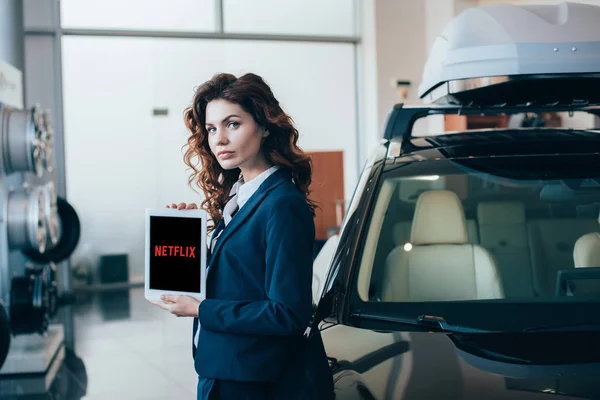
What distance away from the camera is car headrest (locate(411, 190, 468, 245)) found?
2.21 m

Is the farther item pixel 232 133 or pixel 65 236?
pixel 65 236

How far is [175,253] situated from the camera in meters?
1.48

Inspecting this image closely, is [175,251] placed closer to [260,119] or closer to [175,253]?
[175,253]

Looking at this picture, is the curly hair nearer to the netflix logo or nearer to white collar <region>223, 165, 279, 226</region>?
white collar <region>223, 165, 279, 226</region>

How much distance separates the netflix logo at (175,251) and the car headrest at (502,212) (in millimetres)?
1335

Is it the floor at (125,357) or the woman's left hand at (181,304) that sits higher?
the woman's left hand at (181,304)

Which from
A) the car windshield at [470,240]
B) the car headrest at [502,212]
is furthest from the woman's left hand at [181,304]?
the car headrest at [502,212]

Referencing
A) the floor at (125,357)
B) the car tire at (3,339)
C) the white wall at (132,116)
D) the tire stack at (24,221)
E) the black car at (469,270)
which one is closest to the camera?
the black car at (469,270)

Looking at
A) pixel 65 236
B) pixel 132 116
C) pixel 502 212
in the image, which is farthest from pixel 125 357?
pixel 132 116

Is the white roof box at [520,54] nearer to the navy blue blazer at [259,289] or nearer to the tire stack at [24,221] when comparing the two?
the navy blue blazer at [259,289]

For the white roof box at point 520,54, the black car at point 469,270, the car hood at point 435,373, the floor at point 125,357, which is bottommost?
the floor at point 125,357

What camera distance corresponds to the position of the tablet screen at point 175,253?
1.46 m

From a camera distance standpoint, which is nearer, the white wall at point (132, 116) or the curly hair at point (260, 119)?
the curly hair at point (260, 119)

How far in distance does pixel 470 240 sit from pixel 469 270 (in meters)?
0.12
